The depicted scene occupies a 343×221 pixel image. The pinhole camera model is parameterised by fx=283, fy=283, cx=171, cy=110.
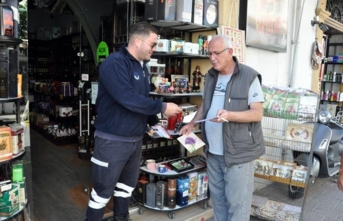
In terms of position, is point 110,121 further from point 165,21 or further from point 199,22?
point 199,22

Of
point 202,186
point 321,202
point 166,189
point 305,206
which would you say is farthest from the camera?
point 321,202

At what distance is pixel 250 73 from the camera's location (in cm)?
199

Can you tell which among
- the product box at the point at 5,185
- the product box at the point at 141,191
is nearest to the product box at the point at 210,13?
the product box at the point at 141,191

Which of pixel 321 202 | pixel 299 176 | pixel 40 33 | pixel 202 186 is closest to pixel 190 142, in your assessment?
pixel 202 186

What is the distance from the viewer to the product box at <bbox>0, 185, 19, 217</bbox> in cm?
196

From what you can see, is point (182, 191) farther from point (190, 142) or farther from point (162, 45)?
point (162, 45)

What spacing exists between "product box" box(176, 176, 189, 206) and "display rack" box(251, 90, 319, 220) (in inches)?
30.1

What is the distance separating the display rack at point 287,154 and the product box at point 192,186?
2.12 feet

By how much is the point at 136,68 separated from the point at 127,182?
912mm

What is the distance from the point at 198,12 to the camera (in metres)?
2.74

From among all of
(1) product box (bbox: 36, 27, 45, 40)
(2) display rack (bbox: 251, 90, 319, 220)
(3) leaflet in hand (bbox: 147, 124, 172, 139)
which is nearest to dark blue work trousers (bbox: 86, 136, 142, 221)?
(3) leaflet in hand (bbox: 147, 124, 172, 139)

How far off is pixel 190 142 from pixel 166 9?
120cm

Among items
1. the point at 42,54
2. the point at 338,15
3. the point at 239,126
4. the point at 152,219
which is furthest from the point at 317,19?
the point at 42,54

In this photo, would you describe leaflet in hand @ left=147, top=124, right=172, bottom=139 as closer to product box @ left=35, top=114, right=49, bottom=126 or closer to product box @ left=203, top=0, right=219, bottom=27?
product box @ left=203, top=0, right=219, bottom=27
